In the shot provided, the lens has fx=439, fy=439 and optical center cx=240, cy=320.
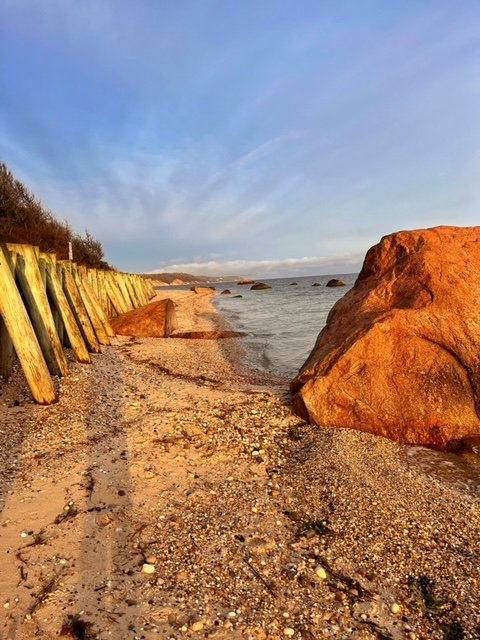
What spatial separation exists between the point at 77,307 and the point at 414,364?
231 inches

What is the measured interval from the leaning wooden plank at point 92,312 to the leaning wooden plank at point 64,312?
5.54ft

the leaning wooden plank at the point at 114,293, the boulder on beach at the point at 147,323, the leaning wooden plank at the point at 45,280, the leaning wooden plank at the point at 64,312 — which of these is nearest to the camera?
the leaning wooden plank at the point at 45,280

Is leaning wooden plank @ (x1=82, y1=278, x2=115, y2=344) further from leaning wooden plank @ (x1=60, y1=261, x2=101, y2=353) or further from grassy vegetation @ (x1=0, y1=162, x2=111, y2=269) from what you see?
grassy vegetation @ (x1=0, y1=162, x2=111, y2=269)

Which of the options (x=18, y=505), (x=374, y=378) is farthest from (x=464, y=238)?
(x=18, y=505)

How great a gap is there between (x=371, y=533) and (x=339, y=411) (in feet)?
6.37

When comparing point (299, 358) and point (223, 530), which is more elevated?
point (223, 530)

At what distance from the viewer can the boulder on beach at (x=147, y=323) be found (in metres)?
12.5

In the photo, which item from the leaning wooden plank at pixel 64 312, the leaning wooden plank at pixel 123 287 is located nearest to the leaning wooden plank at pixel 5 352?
the leaning wooden plank at pixel 64 312

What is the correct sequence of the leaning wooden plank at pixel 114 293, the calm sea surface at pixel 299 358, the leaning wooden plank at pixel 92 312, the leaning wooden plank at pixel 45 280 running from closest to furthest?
the calm sea surface at pixel 299 358, the leaning wooden plank at pixel 45 280, the leaning wooden plank at pixel 92 312, the leaning wooden plank at pixel 114 293

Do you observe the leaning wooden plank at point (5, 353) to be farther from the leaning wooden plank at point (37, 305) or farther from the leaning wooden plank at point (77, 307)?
the leaning wooden plank at point (77, 307)

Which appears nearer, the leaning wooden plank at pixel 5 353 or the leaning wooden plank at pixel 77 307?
the leaning wooden plank at pixel 5 353

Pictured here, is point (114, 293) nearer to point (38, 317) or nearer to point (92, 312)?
point (92, 312)

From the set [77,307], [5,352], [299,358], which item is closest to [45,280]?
[77,307]

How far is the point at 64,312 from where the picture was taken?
275 inches
